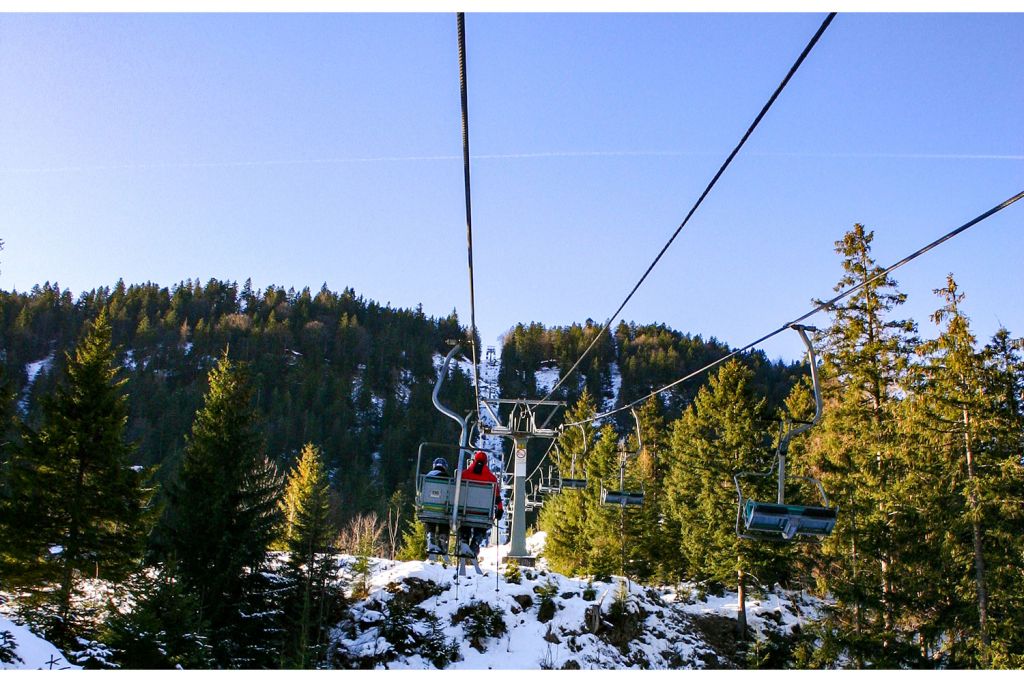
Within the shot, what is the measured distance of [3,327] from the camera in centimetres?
13375

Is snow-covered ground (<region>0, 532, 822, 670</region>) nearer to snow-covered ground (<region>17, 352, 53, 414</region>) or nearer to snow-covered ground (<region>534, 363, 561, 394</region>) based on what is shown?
snow-covered ground (<region>17, 352, 53, 414</region>)

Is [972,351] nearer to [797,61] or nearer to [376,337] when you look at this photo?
[797,61]

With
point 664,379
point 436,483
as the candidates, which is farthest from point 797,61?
point 664,379

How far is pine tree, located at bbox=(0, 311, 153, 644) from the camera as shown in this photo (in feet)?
65.5

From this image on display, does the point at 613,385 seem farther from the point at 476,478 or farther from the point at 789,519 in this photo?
the point at 789,519

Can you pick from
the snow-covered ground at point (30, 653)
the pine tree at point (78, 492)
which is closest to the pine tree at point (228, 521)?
the pine tree at point (78, 492)

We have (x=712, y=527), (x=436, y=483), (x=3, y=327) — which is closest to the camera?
(x=436, y=483)

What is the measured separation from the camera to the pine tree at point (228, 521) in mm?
23016

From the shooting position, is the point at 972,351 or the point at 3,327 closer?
the point at 972,351

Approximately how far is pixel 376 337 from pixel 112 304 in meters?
51.6

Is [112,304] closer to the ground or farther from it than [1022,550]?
farther from it

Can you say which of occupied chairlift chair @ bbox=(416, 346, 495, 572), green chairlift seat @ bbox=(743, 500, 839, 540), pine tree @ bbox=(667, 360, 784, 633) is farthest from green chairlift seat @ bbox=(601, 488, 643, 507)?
pine tree @ bbox=(667, 360, 784, 633)

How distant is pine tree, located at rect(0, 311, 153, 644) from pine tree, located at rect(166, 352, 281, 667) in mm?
1953
